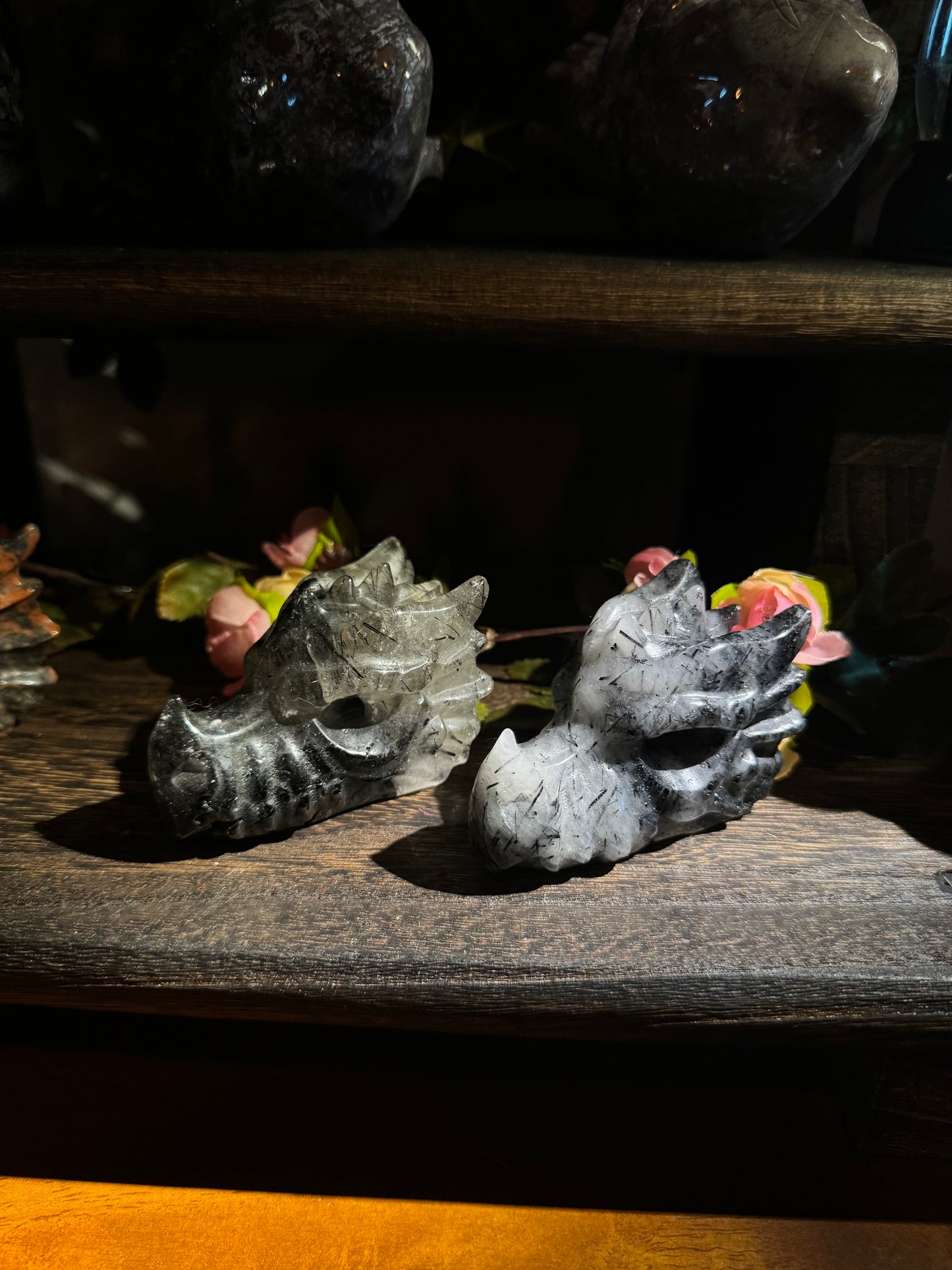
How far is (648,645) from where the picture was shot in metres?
0.49

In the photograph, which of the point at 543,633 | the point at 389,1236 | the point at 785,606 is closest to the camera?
the point at 389,1236

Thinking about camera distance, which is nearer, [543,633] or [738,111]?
[738,111]

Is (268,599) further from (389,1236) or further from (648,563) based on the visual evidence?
(389,1236)

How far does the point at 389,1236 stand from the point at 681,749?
0.93 feet

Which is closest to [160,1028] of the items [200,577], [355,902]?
[355,902]

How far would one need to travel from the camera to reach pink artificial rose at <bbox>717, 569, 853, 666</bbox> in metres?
0.56

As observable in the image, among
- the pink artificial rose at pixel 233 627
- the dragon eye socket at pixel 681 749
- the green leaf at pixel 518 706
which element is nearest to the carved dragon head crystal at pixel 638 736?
the dragon eye socket at pixel 681 749

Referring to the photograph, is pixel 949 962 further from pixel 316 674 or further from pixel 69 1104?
pixel 69 1104

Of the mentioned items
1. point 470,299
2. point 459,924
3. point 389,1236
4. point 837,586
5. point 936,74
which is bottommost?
point 389,1236

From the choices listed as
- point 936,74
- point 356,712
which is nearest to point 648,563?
point 356,712

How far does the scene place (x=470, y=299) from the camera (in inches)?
20.1

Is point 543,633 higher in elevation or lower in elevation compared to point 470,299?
lower

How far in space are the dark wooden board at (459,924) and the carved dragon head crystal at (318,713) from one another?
38 millimetres

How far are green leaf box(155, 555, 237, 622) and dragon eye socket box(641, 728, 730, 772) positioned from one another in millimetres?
360
